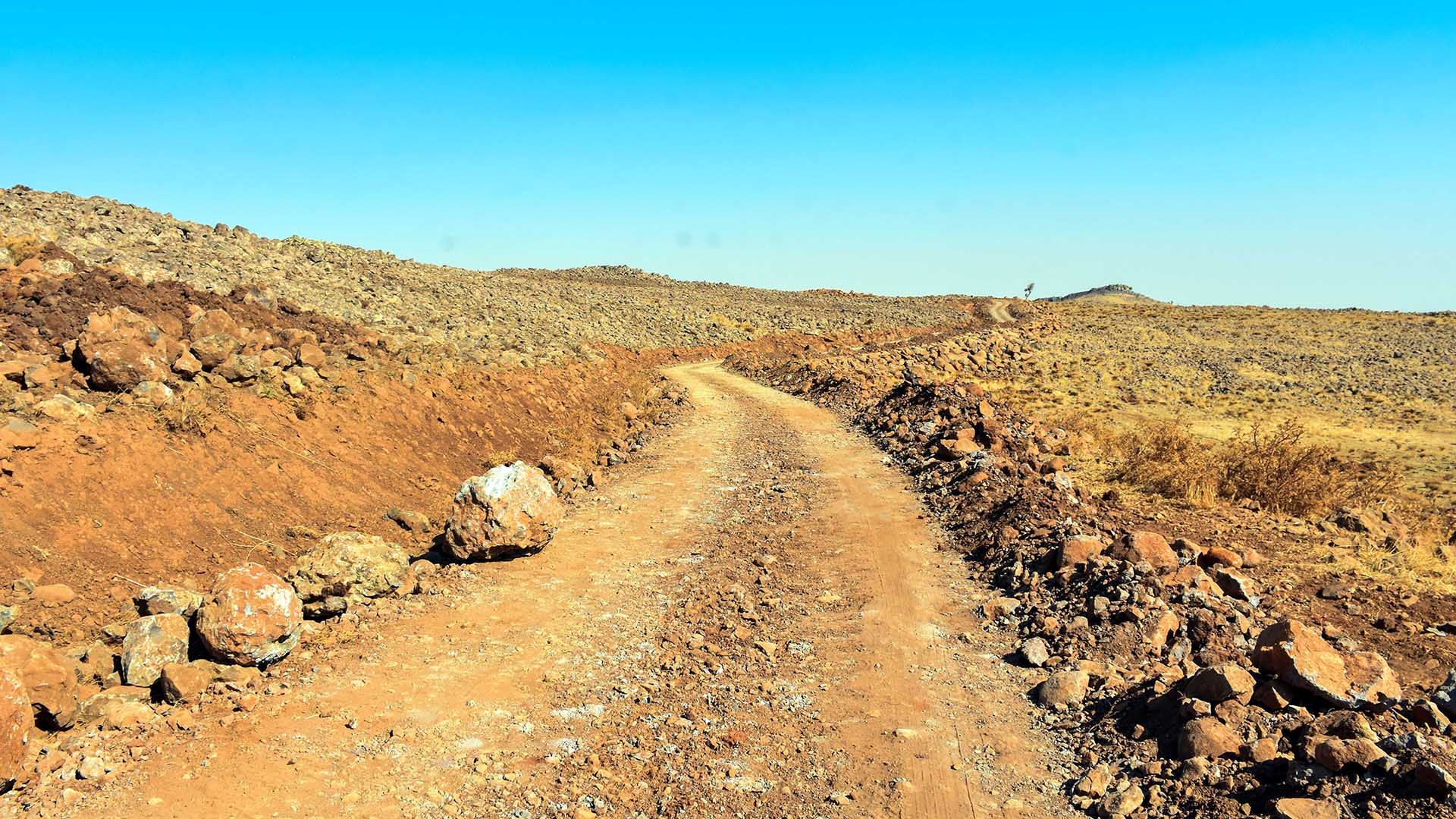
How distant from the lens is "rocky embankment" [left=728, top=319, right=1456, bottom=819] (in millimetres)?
5371

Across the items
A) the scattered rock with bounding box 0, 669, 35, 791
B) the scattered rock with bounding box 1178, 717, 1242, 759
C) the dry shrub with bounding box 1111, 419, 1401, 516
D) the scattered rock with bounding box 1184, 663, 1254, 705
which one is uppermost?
the dry shrub with bounding box 1111, 419, 1401, 516

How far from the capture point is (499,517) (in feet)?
34.9

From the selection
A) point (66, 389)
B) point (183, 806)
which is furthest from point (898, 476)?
point (66, 389)

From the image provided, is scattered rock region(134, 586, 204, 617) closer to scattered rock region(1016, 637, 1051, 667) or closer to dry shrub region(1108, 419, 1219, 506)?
scattered rock region(1016, 637, 1051, 667)

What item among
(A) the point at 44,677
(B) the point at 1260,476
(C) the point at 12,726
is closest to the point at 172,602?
(A) the point at 44,677

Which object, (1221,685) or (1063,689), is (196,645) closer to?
(1063,689)

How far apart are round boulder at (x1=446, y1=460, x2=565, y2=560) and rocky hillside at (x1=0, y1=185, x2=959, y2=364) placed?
41.5 ft

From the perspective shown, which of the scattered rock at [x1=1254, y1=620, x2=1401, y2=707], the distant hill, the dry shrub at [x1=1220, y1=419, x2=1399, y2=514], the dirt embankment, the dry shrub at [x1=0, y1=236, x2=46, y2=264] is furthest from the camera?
the distant hill

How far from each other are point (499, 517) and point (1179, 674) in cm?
770

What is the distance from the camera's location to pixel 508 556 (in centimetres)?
1110

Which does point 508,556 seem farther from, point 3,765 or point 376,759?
point 3,765

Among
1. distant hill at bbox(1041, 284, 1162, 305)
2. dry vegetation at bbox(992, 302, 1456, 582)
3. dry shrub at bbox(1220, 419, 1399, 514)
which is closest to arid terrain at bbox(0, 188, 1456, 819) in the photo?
dry shrub at bbox(1220, 419, 1399, 514)

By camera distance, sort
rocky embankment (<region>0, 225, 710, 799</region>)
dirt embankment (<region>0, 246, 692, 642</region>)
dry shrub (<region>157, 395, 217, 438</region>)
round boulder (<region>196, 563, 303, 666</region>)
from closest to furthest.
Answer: rocky embankment (<region>0, 225, 710, 799</region>), round boulder (<region>196, 563, 303, 666</region>), dirt embankment (<region>0, 246, 692, 642</region>), dry shrub (<region>157, 395, 217, 438</region>)

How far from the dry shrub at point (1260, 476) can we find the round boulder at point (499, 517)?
11.9 meters
